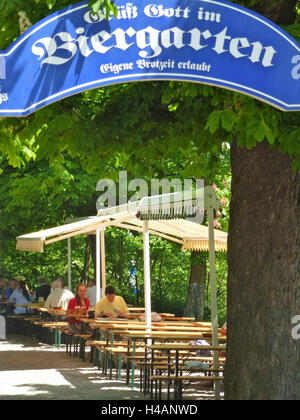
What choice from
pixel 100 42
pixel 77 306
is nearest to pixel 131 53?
pixel 100 42

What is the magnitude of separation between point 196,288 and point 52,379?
29.8ft

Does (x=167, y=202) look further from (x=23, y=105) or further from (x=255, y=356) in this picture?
(x=23, y=105)

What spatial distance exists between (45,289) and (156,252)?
1141 cm

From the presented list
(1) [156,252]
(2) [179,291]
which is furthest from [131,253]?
(2) [179,291]

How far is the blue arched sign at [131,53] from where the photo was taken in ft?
23.1

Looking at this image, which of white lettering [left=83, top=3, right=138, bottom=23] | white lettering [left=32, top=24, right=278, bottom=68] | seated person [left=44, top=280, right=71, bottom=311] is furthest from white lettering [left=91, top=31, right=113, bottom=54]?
seated person [left=44, top=280, right=71, bottom=311]

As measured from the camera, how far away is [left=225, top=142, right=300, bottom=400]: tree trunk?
311 inches

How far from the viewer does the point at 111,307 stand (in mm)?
16141

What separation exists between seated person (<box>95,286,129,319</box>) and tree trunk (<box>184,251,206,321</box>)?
19.8 ft

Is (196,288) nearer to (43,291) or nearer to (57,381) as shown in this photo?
(43,291)

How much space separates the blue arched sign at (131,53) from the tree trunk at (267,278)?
3.45ft

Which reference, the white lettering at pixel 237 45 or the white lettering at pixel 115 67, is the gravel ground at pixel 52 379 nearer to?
the white lettering at pixel 115 67

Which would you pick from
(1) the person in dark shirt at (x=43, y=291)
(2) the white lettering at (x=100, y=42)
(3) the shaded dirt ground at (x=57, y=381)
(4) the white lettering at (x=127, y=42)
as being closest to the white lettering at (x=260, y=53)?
(4) the white lettering at (x=127, y=42)

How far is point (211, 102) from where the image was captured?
7.60m
